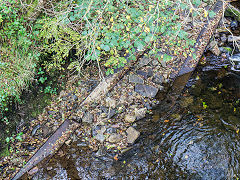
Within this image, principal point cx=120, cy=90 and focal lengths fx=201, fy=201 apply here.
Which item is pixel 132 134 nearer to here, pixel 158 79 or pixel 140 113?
pixel 140 113

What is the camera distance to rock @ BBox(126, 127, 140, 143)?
167 inches

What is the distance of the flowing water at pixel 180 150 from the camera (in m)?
3.78

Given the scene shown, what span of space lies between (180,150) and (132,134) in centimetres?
101

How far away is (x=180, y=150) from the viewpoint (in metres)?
4.02

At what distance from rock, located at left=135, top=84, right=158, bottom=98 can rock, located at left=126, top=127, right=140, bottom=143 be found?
0.99 meters

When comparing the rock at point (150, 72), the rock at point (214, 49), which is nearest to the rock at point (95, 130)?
the rock at point (150, 72)

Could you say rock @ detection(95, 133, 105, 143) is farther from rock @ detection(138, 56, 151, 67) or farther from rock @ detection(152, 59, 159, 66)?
rock @ detection(152, 59, 159, 66)

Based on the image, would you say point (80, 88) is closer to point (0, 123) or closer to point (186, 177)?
point (0, 123)

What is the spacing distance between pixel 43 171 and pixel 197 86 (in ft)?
13.1

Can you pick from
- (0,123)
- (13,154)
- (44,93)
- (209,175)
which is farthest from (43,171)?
(209,175)

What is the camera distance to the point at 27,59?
4.57 meters

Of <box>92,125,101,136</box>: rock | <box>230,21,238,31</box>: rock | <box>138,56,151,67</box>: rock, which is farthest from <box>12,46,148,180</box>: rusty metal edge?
<box>230,21,238,31</box>: rock

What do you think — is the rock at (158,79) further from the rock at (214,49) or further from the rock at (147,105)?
the rock at (214,49)

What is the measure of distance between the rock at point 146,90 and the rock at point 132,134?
3.26 ft
